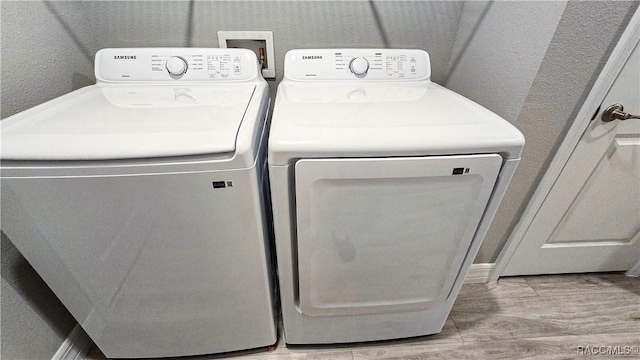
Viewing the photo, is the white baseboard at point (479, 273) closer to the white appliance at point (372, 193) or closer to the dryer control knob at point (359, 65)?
the white appliance at point (372, 193)

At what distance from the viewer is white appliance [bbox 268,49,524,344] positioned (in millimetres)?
624

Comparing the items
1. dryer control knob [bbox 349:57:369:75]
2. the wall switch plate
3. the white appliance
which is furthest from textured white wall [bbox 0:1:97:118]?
dryer control knob [bbox 349:57:369:75]

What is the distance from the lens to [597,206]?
46.5 inches

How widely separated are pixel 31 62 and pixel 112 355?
102cm

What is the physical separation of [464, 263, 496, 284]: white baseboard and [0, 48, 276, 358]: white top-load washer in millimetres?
986

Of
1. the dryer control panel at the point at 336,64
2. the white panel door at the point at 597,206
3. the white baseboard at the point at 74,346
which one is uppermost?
the dryer control panel at the point at 336,64

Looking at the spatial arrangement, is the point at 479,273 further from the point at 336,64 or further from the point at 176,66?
the point at 176,66

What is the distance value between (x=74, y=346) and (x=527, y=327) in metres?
1.81

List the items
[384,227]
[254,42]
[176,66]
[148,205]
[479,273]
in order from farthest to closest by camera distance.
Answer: [479,273] → [254,42] → [176,66] → [384,227] → [148,205]

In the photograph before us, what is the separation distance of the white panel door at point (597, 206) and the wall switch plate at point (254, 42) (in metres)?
1.19

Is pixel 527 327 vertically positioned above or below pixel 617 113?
below

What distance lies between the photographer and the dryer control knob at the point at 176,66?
3.27 ft

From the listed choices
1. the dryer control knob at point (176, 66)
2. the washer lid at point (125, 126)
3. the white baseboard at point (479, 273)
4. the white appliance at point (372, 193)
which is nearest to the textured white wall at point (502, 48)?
the white appliance at point (372, 193)

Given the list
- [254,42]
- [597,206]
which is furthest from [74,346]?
[597,206]
